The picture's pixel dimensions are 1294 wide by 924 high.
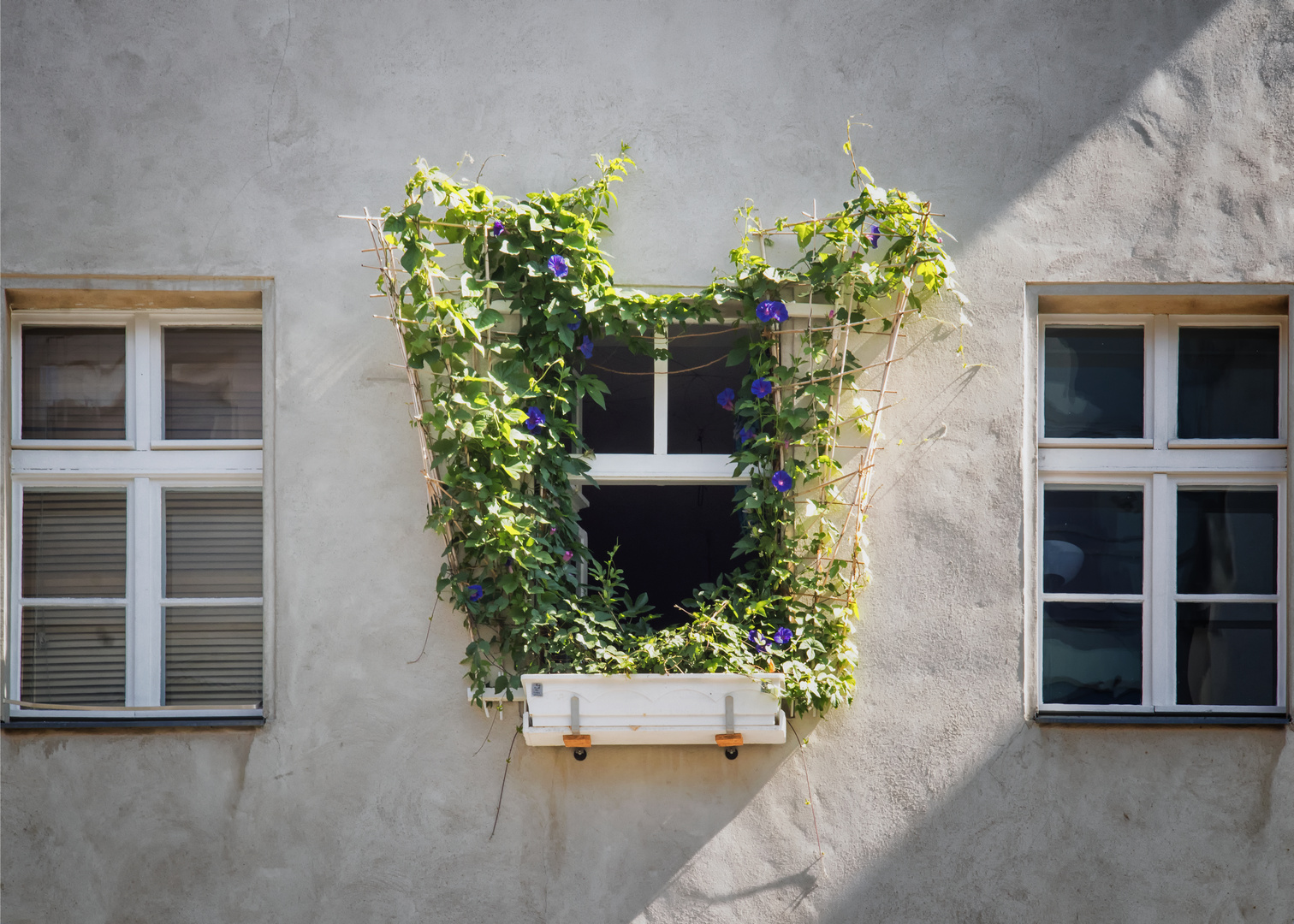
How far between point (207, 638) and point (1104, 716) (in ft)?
9.71

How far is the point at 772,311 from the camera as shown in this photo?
314cm

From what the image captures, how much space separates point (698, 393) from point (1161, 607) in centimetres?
170

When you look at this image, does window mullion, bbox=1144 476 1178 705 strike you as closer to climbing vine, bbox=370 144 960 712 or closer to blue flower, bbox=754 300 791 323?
climbing vine, bbox=370 144 960 712

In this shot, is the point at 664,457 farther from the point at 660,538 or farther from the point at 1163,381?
the point at 1163,381

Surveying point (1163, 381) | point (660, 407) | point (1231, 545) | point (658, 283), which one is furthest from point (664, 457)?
point (1231, 545)

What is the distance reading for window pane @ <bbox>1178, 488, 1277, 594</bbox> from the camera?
11.3 feet

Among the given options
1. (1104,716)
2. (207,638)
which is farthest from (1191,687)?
(207,638)

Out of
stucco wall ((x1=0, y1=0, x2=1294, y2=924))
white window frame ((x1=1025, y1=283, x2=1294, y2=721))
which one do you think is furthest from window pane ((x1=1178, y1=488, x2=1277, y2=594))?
stucco wall ((x1=0, y1=0, x2=1294, y2=924))

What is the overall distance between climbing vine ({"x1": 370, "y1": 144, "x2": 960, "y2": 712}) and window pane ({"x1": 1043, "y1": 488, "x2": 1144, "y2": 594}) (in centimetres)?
Answer: 72

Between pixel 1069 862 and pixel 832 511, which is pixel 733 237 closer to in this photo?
pixel 832 511

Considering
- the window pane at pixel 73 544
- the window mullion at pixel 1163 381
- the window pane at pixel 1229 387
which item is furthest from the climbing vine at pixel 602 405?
the window pane at pixel 73 544

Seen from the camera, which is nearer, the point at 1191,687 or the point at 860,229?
A: the point at 860,229

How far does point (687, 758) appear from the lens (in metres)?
3.24

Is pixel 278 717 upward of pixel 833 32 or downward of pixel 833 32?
downward
